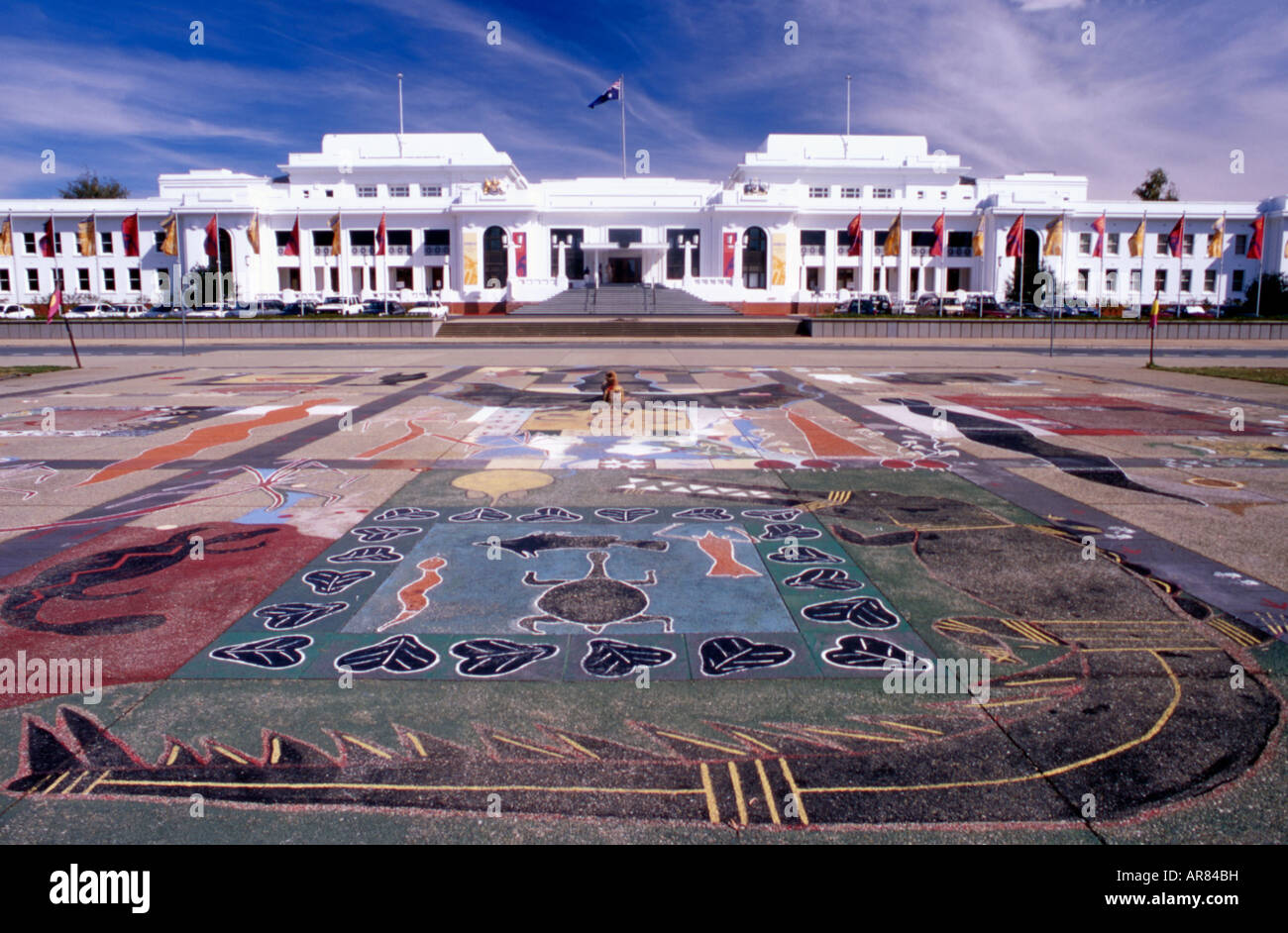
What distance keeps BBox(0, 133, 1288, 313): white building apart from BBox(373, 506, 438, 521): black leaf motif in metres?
59.4

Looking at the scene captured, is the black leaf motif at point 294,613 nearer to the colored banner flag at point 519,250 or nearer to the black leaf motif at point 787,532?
the black leaf motif at point 787,532

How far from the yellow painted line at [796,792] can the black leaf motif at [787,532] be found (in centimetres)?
365

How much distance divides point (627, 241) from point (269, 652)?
68522 millimetres

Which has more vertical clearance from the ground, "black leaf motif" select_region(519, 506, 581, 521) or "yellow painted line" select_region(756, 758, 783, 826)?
"black leaf motif" select_region(519, 506, 581, 521)

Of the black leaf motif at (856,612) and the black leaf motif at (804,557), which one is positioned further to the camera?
the black leaf motif at (804,557)

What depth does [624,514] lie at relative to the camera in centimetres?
818

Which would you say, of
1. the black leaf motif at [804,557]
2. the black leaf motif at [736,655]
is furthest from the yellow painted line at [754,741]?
the black leaf motif at [804,557]

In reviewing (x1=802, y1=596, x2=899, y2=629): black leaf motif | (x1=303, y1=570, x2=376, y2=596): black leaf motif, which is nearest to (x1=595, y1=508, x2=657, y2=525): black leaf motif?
(x1=303, y1=570, x2=376, y2=596): black leaf motif

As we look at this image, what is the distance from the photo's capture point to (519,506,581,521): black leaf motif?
801cm

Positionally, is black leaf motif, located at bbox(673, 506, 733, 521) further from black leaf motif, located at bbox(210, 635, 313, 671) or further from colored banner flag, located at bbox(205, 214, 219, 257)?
colored banner flag, located at bbox(205, 214, 219, 257)

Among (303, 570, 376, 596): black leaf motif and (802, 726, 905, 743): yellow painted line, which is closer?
(802, 726, 905, 743): yellow painted line

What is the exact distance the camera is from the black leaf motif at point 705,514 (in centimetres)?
808

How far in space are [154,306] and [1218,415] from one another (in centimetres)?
7252
